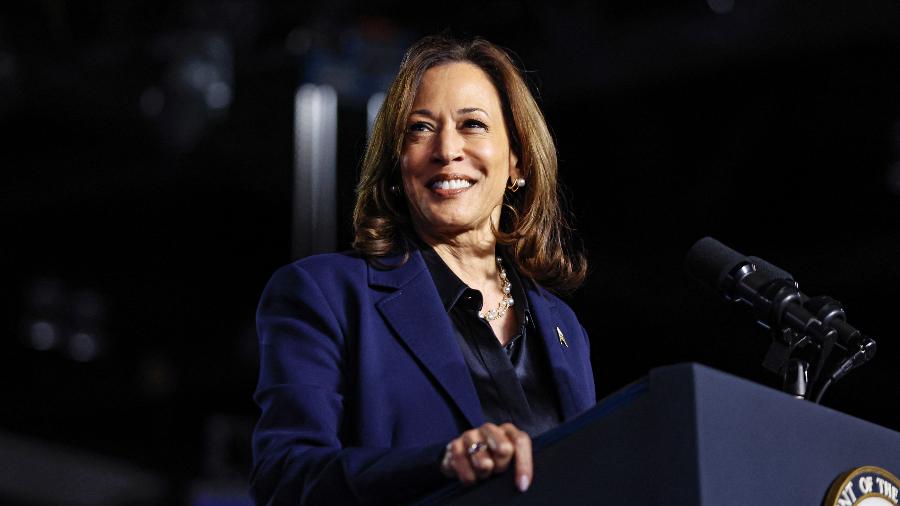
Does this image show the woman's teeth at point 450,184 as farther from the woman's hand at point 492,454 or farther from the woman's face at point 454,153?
the woman's hand at point 492,454

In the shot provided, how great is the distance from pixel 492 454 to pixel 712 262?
48 cm

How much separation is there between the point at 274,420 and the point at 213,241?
5840 mm

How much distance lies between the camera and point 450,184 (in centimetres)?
175

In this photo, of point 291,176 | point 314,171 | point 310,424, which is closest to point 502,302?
point 310,424

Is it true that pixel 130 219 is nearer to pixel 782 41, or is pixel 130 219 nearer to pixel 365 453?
pixel 782 41

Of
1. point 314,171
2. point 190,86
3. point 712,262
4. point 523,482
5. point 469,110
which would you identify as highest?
point 190,86

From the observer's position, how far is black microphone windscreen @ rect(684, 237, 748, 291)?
4.89 feet

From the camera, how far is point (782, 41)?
4.77m

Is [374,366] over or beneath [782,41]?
beneath

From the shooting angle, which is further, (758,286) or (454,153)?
(454,153)

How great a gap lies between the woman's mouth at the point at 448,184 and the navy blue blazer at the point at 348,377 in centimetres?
12

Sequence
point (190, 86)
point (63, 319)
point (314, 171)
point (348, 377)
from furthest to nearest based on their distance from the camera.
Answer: point (63, 319)
point (314, 171)
point (190, 86)
point (348, 377)

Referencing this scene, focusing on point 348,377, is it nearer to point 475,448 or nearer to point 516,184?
point 475,448

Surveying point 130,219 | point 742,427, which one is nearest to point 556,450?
point 742,427
